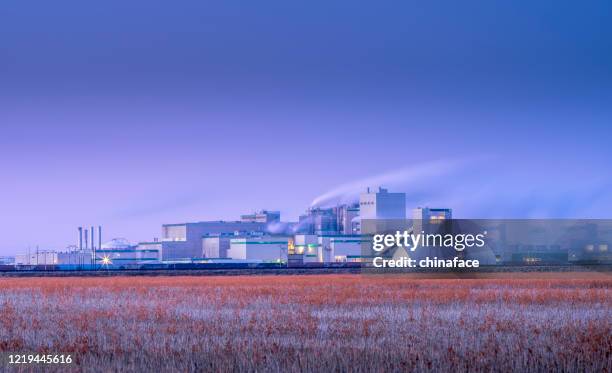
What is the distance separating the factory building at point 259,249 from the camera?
190038 millimetres

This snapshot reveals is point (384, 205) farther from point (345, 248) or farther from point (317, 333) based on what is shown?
point (317, 333)

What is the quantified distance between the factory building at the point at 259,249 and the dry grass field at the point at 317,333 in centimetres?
14770

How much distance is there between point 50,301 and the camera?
41438 millimetres

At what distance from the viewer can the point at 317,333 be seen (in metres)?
26.1

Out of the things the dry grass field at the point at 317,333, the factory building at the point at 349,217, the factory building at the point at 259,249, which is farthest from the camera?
the factory building at the point at 349,217

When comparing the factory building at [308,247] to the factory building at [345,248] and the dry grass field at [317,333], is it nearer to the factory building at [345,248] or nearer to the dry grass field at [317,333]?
the factory building at [345,248]

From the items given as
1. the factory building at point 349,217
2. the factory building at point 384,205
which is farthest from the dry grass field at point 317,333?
the factory building at point 349,217

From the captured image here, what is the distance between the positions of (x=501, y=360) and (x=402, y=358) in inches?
79.5

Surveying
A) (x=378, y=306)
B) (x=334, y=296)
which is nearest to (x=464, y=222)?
(x=334, y=296)

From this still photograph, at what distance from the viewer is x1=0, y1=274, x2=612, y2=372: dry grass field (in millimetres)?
19781

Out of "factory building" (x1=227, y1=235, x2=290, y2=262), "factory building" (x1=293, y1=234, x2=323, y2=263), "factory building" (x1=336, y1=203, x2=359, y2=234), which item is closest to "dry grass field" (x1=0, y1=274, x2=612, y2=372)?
"factory building" (x1=293, y1=234, x2=323, y2=263)

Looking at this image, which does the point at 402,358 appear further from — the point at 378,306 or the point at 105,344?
the point at 378,306

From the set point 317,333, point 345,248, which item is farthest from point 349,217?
point 317,333

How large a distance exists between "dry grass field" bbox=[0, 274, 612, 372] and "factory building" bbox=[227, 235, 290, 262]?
147704 millimetres
